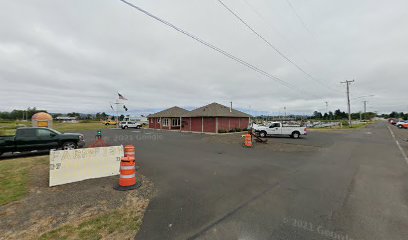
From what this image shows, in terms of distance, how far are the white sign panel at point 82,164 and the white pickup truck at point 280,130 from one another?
18.9 metres

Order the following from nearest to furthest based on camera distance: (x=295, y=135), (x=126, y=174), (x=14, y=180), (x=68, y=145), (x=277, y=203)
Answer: (x=277, y=203) < (x=126, y=174) < (x=14, y=180) < (x=68, y=145) < (x=295, y=135)

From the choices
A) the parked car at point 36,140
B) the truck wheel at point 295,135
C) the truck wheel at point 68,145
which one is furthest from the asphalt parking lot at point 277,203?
the truck wheel at point 295,135

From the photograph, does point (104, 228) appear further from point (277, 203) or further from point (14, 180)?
point (14, 180)

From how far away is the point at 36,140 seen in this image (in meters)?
10.8

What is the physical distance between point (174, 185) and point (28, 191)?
165 inches

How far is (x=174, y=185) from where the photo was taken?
19.5ft

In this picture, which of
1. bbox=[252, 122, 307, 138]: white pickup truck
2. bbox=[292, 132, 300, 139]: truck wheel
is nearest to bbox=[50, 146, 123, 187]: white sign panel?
bbox=[252, 122, 307, 138]: white pickup truck

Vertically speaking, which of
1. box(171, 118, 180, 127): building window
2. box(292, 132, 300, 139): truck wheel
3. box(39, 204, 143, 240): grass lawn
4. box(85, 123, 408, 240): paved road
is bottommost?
box(85, 123, 408, 240): paved road

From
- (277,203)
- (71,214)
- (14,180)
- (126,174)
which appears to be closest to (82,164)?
(126,174)

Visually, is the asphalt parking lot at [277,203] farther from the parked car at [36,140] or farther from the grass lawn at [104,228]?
the parked car at [36,140]

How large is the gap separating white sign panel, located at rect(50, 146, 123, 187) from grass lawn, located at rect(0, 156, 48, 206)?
0.82 m

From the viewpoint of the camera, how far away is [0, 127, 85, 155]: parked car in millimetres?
10109

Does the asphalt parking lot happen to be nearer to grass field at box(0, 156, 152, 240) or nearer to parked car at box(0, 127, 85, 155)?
grass field at box(0, 156, 152, 240)

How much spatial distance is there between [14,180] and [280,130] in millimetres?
22108
